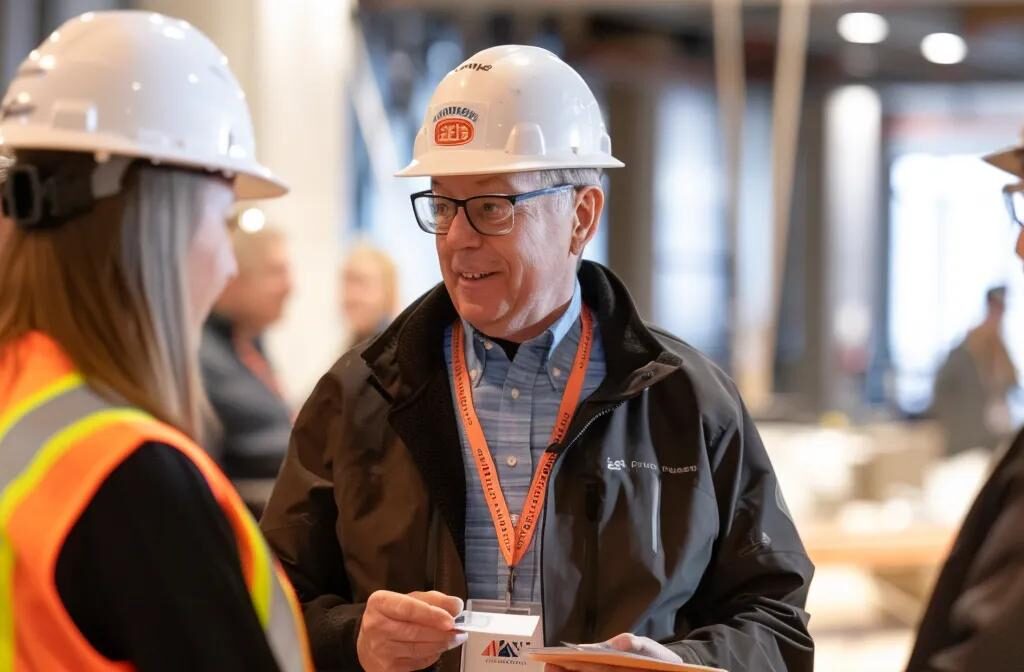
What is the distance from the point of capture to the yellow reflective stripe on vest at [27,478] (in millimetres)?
1170

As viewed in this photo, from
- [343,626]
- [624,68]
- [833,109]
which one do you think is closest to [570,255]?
[343,626]

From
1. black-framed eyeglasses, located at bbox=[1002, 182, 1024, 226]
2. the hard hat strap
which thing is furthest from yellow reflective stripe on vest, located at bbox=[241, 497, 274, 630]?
black-framed eyeglasses, located at bbox=[1002, 182, 1024, 226]

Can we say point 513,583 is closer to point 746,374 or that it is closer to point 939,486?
point 939,486

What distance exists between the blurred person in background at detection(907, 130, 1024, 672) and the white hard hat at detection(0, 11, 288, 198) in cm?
93

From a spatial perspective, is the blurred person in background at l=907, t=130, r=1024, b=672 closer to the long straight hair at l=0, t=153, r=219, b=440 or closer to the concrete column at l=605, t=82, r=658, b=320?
the long straight hair at l=0, t=153, r=219, b=440

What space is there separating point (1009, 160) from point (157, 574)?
53.8 inches

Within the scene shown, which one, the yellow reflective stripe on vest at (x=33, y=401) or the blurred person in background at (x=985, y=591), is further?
the blurred person in background at (x=985, y=591)

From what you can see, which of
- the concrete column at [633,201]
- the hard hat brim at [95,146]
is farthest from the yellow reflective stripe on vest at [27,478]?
the concrete column at [633,201]

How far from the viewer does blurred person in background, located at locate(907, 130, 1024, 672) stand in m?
1.50

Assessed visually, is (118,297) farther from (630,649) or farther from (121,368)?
(630,649)

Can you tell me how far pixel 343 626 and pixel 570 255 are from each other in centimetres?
66

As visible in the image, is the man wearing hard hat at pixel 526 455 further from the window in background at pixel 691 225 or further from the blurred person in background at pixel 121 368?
the window in background at pixel 691 225

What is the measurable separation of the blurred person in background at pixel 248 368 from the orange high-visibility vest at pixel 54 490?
9.84 feet

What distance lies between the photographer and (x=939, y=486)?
5.96m
